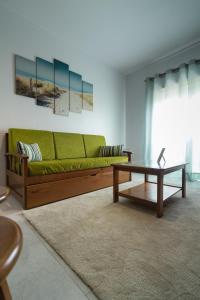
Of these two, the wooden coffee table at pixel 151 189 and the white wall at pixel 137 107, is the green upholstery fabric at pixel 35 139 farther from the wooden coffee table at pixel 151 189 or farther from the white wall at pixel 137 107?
the white wall at pixel 137 107

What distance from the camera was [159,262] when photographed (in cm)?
86

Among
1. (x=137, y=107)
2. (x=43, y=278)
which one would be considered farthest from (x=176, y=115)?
(x=43, y=278)

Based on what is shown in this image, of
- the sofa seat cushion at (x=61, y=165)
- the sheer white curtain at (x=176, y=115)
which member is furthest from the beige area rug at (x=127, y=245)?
the sheer white curtain at (x=176, y=115)

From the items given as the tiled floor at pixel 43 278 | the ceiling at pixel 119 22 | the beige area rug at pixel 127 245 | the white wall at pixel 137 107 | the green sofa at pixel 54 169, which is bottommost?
the tiled floor at pixel 43 278

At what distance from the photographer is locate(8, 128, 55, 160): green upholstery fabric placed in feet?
6.69

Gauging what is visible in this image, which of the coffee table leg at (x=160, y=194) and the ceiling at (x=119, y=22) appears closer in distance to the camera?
the coffee table leg at (x=160, y=194)

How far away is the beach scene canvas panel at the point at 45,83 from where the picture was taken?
2443 millimetres

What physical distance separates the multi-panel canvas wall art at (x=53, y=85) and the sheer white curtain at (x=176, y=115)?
1.39 meters

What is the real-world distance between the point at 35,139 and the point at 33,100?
64 cm

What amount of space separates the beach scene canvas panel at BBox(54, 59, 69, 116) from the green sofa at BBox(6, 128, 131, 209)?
1.59 ft

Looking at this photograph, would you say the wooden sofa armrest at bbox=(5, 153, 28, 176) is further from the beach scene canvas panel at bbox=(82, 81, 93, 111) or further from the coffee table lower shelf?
the beach scene canvas panel at bbox=(82, 81, 93, 111)

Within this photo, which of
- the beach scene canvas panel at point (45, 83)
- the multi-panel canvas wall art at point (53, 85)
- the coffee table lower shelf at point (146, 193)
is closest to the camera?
the coffee table lower shelf at point (146, 193)

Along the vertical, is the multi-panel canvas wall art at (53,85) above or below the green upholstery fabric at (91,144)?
above

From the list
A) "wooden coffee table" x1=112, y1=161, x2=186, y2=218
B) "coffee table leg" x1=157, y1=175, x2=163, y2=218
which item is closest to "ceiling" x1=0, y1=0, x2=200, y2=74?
"wooden coffee table" x1=112, y1=161, x2=186, y2=218
